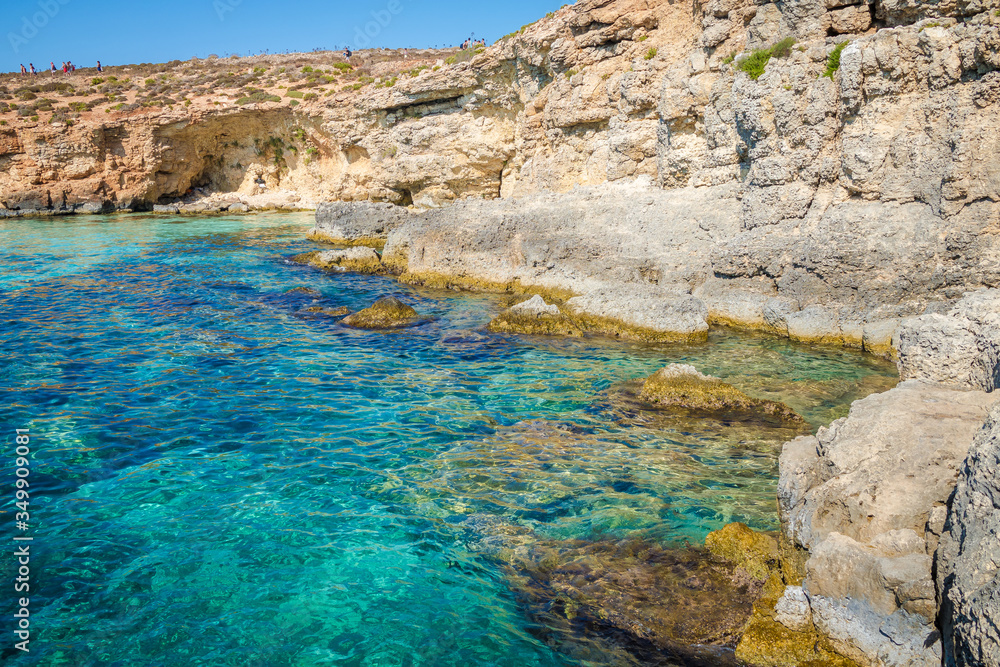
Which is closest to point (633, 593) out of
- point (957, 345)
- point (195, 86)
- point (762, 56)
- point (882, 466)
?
point (882, 466)

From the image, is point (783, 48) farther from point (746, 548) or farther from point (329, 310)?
point (746, 548)

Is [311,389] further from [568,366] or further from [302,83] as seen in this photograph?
[302,83]

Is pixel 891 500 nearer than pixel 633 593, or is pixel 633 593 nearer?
pixel 891 500

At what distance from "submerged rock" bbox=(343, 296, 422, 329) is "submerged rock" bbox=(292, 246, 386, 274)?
22.2 feet

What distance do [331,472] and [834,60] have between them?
1353 centimetres

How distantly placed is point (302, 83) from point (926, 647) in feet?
159

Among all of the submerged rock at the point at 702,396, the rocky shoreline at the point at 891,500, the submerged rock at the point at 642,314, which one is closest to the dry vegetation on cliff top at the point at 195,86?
the submerged rock at the point at 642,314

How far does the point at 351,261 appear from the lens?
22875 mm

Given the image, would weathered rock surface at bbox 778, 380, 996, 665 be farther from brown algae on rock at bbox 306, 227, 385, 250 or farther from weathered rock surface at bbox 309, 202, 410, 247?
weathered rock surface at bbox 309, 202, 410, 247

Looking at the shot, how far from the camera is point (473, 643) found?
5.56 m

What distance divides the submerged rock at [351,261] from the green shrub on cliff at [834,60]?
14317mm

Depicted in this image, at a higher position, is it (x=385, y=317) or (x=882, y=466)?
(x=385, y=317)

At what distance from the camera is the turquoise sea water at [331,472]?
19.0ft

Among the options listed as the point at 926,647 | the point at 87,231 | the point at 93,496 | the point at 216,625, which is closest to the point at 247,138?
the point at 87,231
